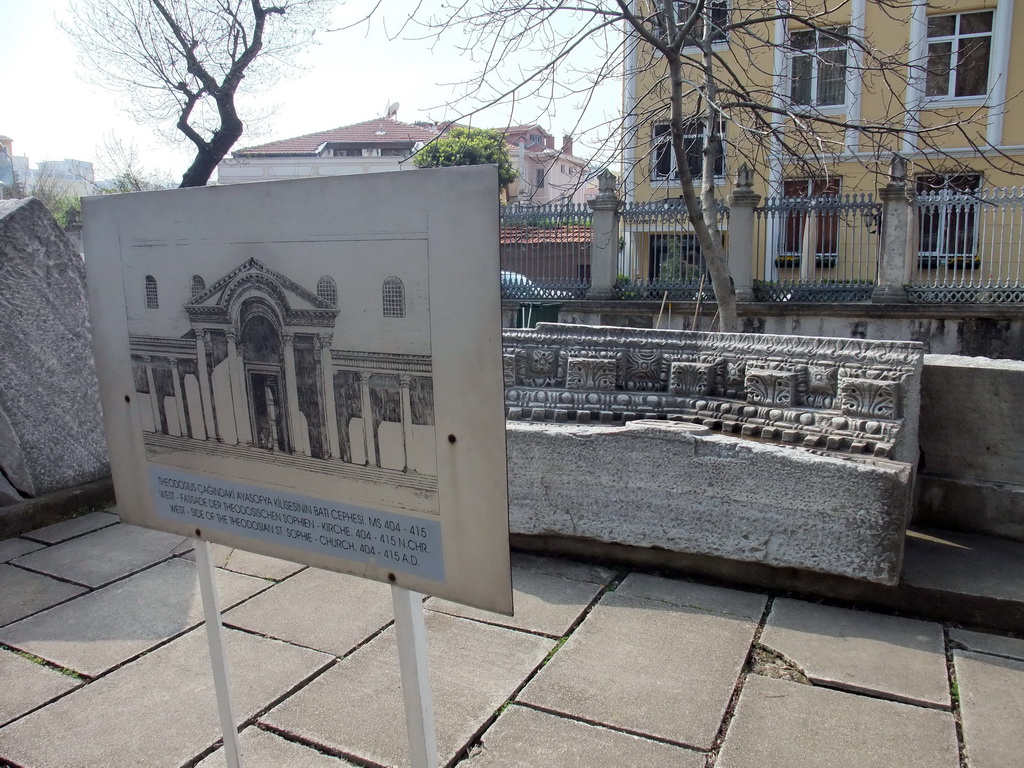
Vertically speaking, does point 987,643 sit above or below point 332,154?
below

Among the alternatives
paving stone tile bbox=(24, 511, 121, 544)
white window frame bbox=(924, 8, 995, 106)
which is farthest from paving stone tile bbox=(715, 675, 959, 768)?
white window frame bbox=(924, 8, 995, 106)

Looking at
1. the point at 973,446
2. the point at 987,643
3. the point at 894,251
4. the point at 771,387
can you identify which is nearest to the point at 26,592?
the point at 771,387

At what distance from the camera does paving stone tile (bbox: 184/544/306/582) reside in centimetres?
346

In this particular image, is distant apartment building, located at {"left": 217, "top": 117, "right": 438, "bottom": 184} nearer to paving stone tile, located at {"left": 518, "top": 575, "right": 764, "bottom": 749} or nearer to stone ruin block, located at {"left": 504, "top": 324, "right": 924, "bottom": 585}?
stone ruin block, located at {"left": 504, "top": 324, "right": 924, "bottom": 585}

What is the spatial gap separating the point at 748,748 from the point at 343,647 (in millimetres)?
1453

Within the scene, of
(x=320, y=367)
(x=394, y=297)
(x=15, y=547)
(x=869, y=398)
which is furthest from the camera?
(x=15, y=547)

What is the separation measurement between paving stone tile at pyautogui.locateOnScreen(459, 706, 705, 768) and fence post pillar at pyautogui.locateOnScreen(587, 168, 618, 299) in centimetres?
991

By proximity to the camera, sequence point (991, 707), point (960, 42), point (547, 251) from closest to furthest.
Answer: point (991, 707) < point (547, 251) < point (960, 42)

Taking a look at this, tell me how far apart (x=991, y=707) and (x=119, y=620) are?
3.22m

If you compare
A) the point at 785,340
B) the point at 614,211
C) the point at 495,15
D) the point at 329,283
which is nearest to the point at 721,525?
the point at 785,340

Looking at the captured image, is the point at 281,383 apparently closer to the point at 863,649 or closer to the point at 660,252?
the point at 863,649

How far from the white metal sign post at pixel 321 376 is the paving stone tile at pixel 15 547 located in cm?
243

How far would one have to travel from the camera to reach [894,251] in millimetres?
10672

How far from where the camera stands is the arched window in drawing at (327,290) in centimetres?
159
